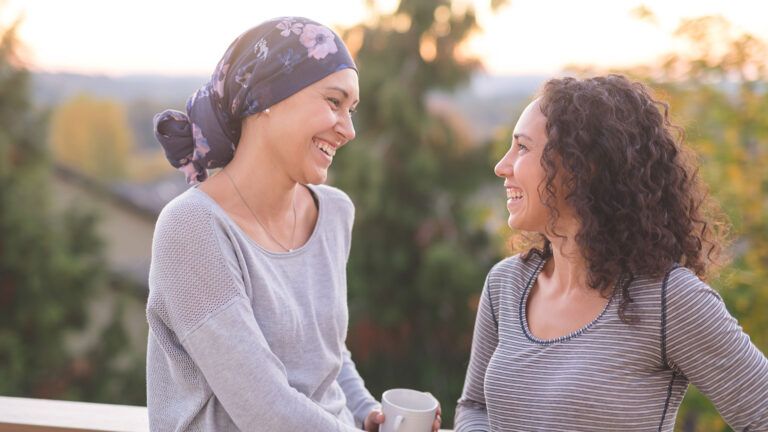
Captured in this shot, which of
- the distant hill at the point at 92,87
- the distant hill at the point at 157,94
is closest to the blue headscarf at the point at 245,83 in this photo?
the distant hill at the point at 157,94

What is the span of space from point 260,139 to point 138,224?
8.08m

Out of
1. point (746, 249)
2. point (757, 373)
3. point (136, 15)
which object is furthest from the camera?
point (136, 15)

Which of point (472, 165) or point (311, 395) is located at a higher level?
point (311, 395)

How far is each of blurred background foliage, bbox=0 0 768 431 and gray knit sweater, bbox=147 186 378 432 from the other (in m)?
6.08

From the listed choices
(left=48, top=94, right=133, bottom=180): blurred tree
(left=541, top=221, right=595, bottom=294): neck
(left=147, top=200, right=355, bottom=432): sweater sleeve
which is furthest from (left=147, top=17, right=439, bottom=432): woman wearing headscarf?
(left=48, top=94, right=133, bottom=180): blurred tree

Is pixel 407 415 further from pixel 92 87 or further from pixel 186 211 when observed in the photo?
pixel 92 87

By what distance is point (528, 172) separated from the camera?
1569 millimetres

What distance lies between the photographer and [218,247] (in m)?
1.53

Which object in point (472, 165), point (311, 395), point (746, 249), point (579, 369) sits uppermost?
point (579, 369)

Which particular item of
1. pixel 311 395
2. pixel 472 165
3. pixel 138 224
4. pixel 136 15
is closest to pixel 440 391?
pixel 472 165

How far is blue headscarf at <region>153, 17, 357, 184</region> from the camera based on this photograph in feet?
5.29

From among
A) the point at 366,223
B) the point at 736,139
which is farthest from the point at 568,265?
the point at 366,223

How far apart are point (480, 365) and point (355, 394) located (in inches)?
14.1

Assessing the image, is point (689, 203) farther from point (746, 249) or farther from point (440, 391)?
point (440, 391)
